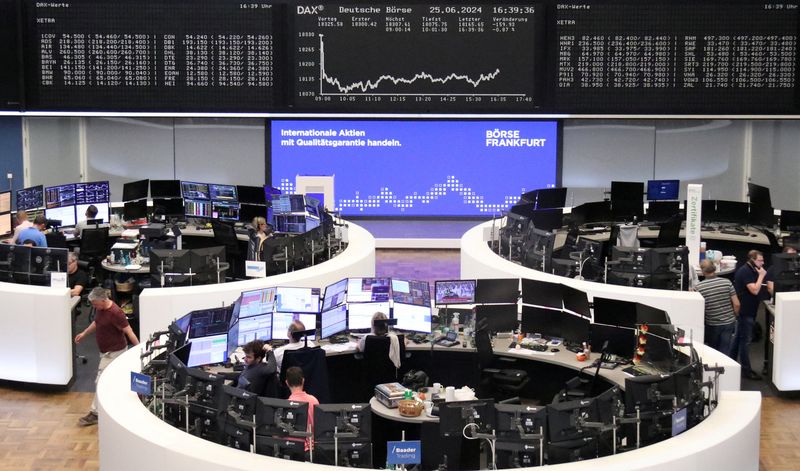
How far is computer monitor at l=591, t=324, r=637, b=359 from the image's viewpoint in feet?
30.8

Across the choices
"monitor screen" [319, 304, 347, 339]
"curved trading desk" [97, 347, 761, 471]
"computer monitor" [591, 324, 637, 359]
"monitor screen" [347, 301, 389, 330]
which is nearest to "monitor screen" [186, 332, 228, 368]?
"curved trading desk" [97, 347, 761, 471]

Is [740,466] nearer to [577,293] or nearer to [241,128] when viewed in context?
[577,293]

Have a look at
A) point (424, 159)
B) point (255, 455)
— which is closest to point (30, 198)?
point (424, 159)

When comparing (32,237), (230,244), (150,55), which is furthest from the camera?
(150,55)

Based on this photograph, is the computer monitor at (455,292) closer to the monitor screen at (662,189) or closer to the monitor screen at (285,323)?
the monitor screen at (285,323)

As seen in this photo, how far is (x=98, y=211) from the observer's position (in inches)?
603

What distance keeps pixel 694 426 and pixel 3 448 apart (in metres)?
5.56

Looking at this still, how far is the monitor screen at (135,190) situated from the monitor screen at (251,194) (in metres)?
1.59

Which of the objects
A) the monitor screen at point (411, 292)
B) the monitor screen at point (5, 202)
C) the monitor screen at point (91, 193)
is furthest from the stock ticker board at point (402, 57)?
the monitor screen at point (411, 292)

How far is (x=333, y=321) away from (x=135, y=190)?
6633 millimetres

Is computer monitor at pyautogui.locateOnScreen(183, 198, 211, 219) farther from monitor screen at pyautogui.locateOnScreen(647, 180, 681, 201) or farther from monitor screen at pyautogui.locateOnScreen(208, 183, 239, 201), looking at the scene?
monitor screen at pyautogui.locateOnScreen(647, 180, 681, 201)

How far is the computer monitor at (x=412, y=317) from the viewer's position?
10.1 metres

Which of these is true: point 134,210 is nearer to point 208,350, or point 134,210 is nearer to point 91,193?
point 91,193

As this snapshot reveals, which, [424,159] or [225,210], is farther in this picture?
[424,159]
